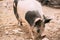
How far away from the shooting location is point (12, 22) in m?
5.95

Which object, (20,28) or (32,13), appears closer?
(32,13)

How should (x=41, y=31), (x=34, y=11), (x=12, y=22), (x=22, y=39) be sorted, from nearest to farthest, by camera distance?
(x=41, y=31), (x=34, y=11), (x=22, y=39), (x=12, y=22)

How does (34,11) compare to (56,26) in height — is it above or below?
above

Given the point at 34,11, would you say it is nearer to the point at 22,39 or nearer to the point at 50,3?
the point at 22,39

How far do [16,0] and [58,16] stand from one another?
1.71 meters

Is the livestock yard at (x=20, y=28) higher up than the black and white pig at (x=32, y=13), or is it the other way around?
the black and white pig at (x=32, y=13)

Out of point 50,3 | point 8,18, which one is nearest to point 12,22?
point 8,18

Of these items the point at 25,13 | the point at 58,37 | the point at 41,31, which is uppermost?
the point at 25,13

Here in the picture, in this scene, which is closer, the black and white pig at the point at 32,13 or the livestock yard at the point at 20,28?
the black and white pig at the point at 32,13

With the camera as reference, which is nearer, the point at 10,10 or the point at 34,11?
the point at 34,11

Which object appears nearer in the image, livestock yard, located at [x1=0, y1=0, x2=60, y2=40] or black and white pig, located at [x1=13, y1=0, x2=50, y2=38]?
black and white pig, located at [x1=13, y1=0, x2=50, y2=38]

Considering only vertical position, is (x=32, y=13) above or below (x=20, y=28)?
above

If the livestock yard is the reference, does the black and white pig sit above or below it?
above

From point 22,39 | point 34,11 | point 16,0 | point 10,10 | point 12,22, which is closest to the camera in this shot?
point 34,11
